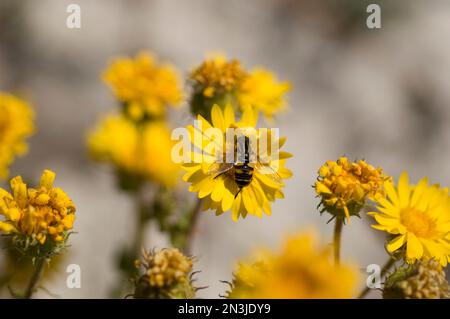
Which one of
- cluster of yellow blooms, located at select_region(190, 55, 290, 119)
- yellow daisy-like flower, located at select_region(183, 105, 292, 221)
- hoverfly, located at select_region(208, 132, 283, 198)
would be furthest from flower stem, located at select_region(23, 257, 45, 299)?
cluster of yellow blooms, located at select_region(190, 55, 290, 119)

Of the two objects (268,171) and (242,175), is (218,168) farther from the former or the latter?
(268,171)

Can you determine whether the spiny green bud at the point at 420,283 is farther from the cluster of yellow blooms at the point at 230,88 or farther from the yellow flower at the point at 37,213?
the yellow flower at the point at 37,213

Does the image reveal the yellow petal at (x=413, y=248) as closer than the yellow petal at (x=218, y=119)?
Yes

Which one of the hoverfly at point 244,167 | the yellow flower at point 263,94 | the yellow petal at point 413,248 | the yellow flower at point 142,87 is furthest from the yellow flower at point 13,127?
the yellow petal at point 413,248

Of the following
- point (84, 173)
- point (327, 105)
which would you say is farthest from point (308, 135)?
point (84, 173)

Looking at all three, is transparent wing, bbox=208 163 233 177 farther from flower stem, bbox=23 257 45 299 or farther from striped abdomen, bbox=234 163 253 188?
flower stem, bbox=23 257 45 299
